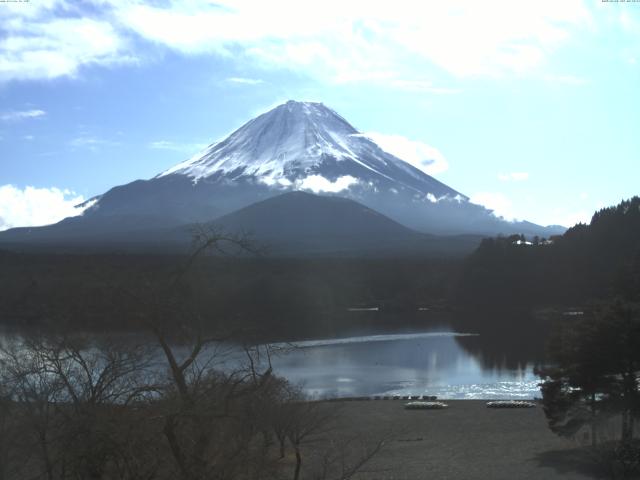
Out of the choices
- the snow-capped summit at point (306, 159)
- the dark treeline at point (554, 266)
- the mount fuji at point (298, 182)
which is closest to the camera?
the dark treeline at point (554, 266)

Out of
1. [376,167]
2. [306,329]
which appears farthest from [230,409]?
[376,167]

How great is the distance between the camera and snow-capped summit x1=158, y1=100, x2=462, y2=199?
143250 millimetres

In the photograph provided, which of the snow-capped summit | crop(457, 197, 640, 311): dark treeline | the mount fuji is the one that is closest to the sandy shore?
crop(457, 197, 640, 311): dark treeline

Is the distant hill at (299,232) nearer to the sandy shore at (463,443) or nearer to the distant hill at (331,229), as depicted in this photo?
the distant hill at (331,229)

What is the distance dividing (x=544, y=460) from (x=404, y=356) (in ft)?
64.7

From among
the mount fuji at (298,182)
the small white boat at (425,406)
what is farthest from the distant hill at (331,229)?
the small white boat at (425,406)

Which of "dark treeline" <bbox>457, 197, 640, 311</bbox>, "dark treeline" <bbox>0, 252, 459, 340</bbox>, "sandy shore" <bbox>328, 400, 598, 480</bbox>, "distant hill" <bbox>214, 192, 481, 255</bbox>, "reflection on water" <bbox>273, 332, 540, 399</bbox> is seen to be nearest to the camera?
"sandy shore" <bbox>328, 400, 598, 480</bbox>

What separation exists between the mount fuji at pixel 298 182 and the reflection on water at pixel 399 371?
307 ft

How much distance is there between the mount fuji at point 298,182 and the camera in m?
136

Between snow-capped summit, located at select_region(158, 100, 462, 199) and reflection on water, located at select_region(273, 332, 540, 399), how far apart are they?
106 metres

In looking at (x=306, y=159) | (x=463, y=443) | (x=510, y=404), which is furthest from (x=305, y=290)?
(x=306, y=159)

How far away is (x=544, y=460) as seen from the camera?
1270 cm

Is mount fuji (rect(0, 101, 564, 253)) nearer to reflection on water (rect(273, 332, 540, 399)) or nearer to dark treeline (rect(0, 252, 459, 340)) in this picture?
dark treeline (rect(0, 252, 459, 340))

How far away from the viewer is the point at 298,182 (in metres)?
144
